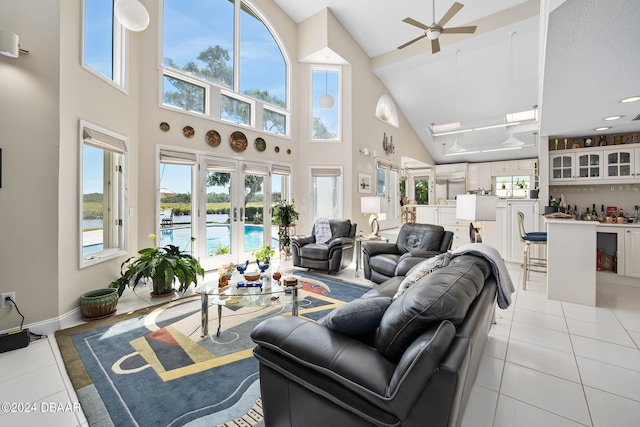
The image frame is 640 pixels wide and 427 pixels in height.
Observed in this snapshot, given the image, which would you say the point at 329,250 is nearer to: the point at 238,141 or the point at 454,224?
the point at 238,141

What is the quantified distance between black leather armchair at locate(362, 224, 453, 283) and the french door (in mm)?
2563

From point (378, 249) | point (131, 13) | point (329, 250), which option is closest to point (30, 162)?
point (131, 13)

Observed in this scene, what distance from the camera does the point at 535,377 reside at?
6.63ft

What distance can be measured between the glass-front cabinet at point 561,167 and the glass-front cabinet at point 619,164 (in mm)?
452

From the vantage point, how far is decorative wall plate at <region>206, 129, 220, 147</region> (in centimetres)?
495

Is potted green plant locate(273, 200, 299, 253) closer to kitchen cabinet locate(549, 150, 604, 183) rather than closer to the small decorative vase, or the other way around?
the small decorative vase

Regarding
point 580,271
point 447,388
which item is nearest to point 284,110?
point 580,271

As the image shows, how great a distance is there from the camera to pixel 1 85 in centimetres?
243

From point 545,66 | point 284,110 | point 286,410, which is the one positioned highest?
point 284,110

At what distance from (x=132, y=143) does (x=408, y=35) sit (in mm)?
6063

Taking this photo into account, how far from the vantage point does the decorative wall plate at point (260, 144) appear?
5707mm

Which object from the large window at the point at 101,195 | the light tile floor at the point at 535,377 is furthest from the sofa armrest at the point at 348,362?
the large window at the point at 101,195

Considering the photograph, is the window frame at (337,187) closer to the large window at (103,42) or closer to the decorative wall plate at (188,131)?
the decorative wall plate at (188,131)

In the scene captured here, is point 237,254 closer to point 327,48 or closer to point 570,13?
point 327,48
